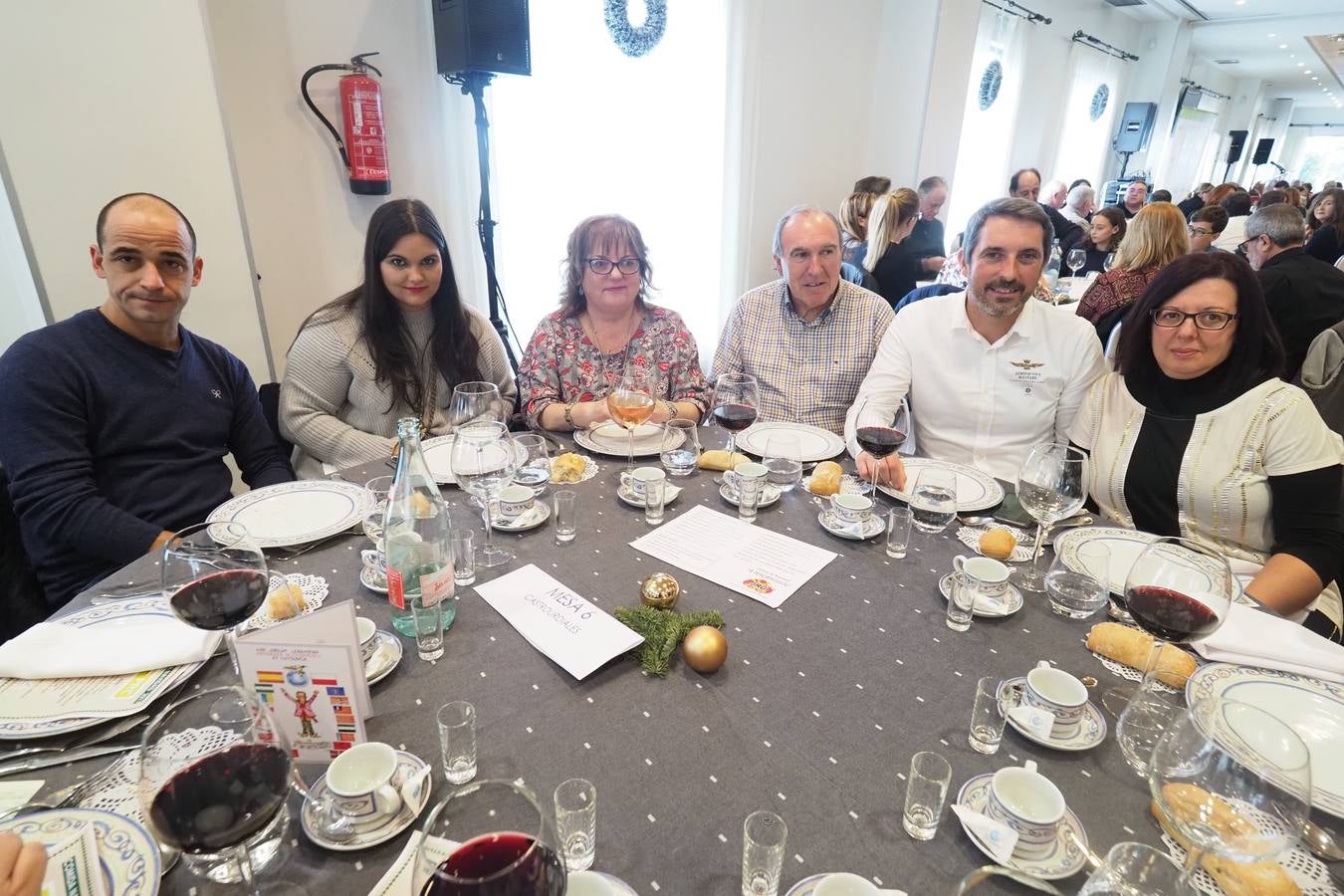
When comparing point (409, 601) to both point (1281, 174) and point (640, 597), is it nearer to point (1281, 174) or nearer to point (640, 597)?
point (640, 597)

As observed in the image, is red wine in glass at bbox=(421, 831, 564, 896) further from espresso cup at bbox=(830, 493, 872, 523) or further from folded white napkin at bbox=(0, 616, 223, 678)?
espresso cup at bbox=(830, 493, 872, 523)

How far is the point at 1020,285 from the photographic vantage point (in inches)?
74.8

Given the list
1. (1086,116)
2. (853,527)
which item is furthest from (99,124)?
(1086,116)

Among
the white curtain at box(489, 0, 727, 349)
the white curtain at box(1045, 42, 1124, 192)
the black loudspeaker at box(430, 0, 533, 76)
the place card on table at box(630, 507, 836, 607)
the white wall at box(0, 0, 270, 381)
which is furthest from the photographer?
the white curtain at box(1045, 42, 1124, 192)

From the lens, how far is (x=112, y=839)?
1.99 feet

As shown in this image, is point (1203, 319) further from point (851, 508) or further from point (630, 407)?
point (630, 407)

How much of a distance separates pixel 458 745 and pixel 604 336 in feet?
5.49

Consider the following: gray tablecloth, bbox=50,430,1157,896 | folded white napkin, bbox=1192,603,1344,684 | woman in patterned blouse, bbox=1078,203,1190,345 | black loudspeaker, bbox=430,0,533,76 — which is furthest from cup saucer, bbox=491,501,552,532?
woman in patterned blouse, bbox=1078,203,1190,345

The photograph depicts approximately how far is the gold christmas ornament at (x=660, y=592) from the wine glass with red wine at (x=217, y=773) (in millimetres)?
528

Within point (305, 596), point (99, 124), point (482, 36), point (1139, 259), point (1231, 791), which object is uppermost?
point (482, 36)

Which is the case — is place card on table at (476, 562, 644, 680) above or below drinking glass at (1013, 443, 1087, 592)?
below

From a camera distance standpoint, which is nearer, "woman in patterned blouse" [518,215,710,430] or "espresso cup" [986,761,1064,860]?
"espresso cup" [986,761,1064,860]

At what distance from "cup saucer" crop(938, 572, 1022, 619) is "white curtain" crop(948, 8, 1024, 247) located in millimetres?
6331

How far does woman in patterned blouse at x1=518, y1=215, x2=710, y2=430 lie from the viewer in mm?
2102
